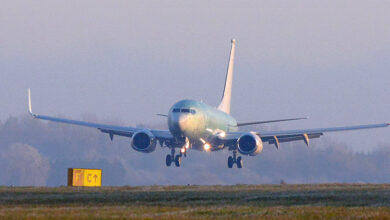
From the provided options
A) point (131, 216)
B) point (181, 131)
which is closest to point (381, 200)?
point (131, 216)

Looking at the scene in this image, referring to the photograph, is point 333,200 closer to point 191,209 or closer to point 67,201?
point 191,209

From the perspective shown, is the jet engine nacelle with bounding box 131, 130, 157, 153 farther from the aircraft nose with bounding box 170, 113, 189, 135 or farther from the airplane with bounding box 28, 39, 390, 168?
the aircraft nose with bounding box 170, 113, 189, 135

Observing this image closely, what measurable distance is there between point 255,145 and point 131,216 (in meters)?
39.3

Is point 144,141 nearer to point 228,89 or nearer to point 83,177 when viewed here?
point 83,177

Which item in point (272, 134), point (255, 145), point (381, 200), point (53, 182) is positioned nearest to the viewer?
point (381, 200)

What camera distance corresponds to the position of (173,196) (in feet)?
122

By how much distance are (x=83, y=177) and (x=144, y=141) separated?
→ 37.3ft

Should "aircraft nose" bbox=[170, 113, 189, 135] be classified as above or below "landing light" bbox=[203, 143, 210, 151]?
above

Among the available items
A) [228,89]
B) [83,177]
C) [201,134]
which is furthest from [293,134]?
[228,89]

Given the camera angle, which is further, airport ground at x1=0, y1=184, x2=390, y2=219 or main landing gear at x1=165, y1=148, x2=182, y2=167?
main landing gear at x1=165, y1=148, x2=182, y2=167

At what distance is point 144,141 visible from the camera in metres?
65.4

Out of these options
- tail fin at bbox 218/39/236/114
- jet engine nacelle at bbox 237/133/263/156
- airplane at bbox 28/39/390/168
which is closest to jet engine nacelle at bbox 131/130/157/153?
airplane at bbox 28/39/390/168

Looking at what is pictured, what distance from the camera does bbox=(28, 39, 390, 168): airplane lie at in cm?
6008

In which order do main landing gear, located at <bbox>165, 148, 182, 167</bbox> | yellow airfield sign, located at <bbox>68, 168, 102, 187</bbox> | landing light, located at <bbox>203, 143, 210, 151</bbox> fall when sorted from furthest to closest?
main landing gear, located at <bbox>165, 148, 182, 167</bbox>, landing light, located at <bbox>203, 143, 210, 151</bbox>, yellow airfield sign, located at <bbox>68, 168, 102, 187</bbox>
